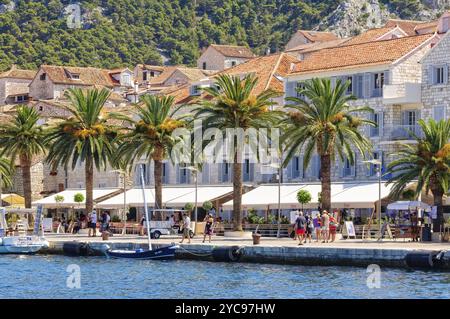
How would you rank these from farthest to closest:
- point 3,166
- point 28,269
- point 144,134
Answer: point 3,166, point 144,134, point 28,269

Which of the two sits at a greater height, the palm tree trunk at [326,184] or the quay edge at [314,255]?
the palm tree trunk at [326,184]

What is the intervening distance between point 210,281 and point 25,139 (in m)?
43.8

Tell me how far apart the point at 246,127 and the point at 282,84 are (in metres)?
21.1

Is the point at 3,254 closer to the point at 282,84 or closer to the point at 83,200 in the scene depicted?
the point at 83,200

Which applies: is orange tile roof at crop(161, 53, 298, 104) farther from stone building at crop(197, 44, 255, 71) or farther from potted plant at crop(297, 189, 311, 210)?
stone building at crop(197, 44, 255, 71)

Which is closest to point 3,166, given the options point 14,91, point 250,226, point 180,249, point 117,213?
point 117,213

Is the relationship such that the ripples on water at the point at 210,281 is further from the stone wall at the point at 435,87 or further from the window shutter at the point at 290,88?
the window shutter at the point at 290,88

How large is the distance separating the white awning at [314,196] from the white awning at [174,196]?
104 inches

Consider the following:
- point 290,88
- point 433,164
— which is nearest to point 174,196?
point 290,88

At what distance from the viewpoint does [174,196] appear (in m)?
94.4

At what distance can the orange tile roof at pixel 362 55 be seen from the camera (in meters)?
88.2

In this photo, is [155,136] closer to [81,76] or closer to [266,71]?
[266,71]

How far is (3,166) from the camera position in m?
108

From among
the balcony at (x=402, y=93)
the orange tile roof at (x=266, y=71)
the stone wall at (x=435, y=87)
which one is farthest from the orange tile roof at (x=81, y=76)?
the stone wall at (x=435, y=87)
